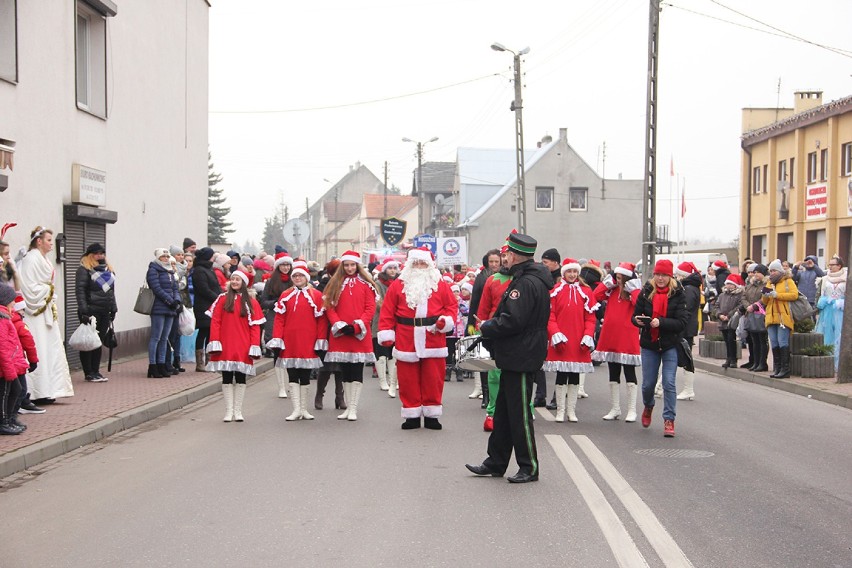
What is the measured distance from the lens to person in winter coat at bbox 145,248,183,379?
49.5 feet

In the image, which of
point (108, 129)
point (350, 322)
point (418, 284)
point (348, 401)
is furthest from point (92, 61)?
point (418, 284)

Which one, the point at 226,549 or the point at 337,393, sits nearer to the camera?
the point at 226,549

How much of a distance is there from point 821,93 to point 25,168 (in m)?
36.7

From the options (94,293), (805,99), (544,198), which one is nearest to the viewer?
(94,293)

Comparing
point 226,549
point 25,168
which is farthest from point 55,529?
point 25,168

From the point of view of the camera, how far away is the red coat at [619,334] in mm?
11430

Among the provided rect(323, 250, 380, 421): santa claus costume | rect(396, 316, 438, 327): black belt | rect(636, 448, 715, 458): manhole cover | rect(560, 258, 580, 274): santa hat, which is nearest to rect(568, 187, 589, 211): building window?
rect(560, 258, 580, 274): santa hat

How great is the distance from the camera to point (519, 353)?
7.76 m

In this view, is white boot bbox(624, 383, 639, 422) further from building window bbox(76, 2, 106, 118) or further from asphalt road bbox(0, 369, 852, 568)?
building window bbox(76, 2, 106, 118)

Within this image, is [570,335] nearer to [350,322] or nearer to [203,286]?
[350,322]

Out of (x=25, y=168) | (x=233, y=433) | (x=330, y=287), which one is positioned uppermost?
(x=25, y=168)

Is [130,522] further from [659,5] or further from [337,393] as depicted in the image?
[659,5]

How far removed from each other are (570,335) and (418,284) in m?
1.96

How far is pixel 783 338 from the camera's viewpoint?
1609cm
